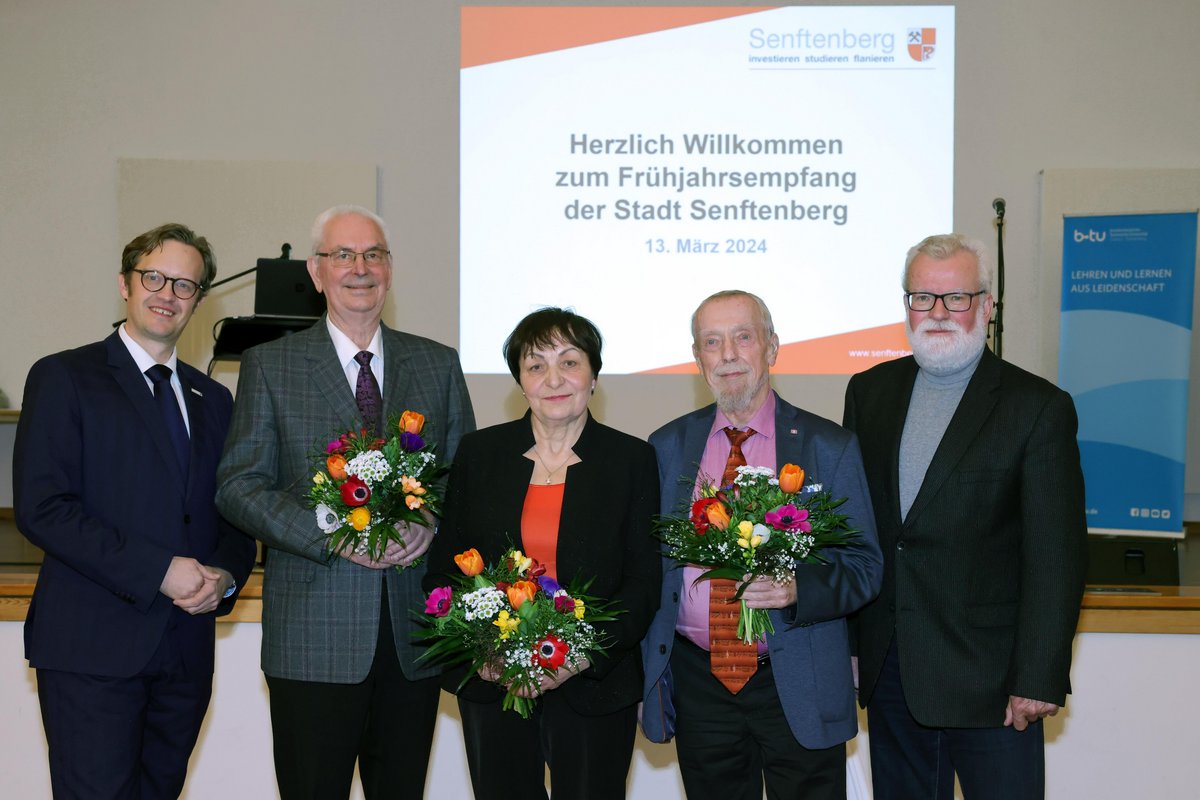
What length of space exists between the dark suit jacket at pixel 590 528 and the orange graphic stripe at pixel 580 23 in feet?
13.9

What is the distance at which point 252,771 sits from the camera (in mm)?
3783

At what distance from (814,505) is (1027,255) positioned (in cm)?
485

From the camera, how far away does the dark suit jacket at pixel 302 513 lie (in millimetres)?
2627

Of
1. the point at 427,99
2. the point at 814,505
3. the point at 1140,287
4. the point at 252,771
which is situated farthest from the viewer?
the point at 427,99

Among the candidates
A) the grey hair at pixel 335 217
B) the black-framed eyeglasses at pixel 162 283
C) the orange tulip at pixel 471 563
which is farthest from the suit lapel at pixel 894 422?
the black-framed eyeglasses at pixel 162 283

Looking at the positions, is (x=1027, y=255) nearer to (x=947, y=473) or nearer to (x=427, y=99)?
(x=427, y=99)

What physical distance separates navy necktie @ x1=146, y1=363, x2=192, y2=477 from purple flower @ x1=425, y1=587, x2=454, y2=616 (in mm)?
898

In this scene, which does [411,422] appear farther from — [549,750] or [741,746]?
[741,746]

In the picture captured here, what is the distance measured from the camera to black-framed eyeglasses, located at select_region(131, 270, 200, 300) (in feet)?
9.07

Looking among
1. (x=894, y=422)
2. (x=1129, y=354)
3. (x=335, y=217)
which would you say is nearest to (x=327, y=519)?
(x=335, y=217)

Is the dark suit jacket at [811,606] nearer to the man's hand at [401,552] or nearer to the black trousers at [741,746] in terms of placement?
the black trousers at [741,746]

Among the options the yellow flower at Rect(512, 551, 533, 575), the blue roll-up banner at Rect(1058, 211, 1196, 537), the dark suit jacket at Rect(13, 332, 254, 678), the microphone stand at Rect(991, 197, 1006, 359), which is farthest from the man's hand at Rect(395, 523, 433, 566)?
the blue roll-up banner at Rect(1058, 211, 1196, 537)

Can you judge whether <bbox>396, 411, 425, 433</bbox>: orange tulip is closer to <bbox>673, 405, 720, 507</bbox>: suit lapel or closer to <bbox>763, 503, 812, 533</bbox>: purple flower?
<bbox>673, 405, 720, 507</bbox>: suit lapel

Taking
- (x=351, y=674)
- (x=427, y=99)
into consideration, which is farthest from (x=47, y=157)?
(x=351, y=674)
